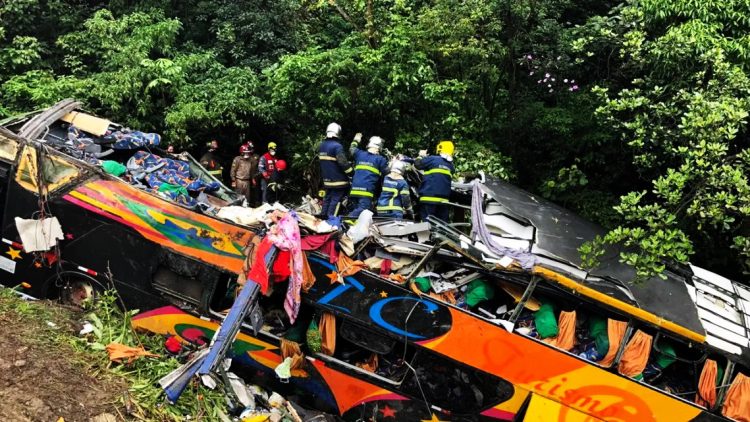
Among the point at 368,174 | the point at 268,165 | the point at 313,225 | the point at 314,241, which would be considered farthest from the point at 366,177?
the point at 268,165

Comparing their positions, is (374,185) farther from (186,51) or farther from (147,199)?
(186,51)

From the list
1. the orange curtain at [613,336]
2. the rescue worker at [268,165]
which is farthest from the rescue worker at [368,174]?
the orange curtain at [613,336]

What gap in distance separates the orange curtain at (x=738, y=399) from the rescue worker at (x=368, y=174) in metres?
4.36

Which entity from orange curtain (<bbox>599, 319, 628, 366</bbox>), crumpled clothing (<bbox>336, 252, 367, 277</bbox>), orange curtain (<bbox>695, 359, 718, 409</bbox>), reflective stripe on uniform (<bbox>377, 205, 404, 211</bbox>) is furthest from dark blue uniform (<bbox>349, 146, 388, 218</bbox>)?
orange curtain (<bbox>695, 359, 718, 409</bbox>)

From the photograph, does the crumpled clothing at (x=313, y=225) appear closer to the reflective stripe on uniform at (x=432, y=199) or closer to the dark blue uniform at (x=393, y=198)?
the dark blue uniform at (x=393, y=198)

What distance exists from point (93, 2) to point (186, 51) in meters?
3.13

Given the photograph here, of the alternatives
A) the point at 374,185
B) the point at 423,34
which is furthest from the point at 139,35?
the point at 374,185

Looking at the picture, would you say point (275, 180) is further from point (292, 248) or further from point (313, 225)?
point (292, 248)

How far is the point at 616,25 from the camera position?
327 inches

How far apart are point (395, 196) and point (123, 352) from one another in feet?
11.9

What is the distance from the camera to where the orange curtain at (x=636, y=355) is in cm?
462

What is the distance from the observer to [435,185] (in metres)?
7.11

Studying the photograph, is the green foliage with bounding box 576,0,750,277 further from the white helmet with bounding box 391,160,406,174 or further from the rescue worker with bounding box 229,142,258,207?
the rescue worker with bounding box 229,142,258,207

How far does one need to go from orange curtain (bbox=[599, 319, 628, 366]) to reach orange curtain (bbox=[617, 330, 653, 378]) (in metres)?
0.09
